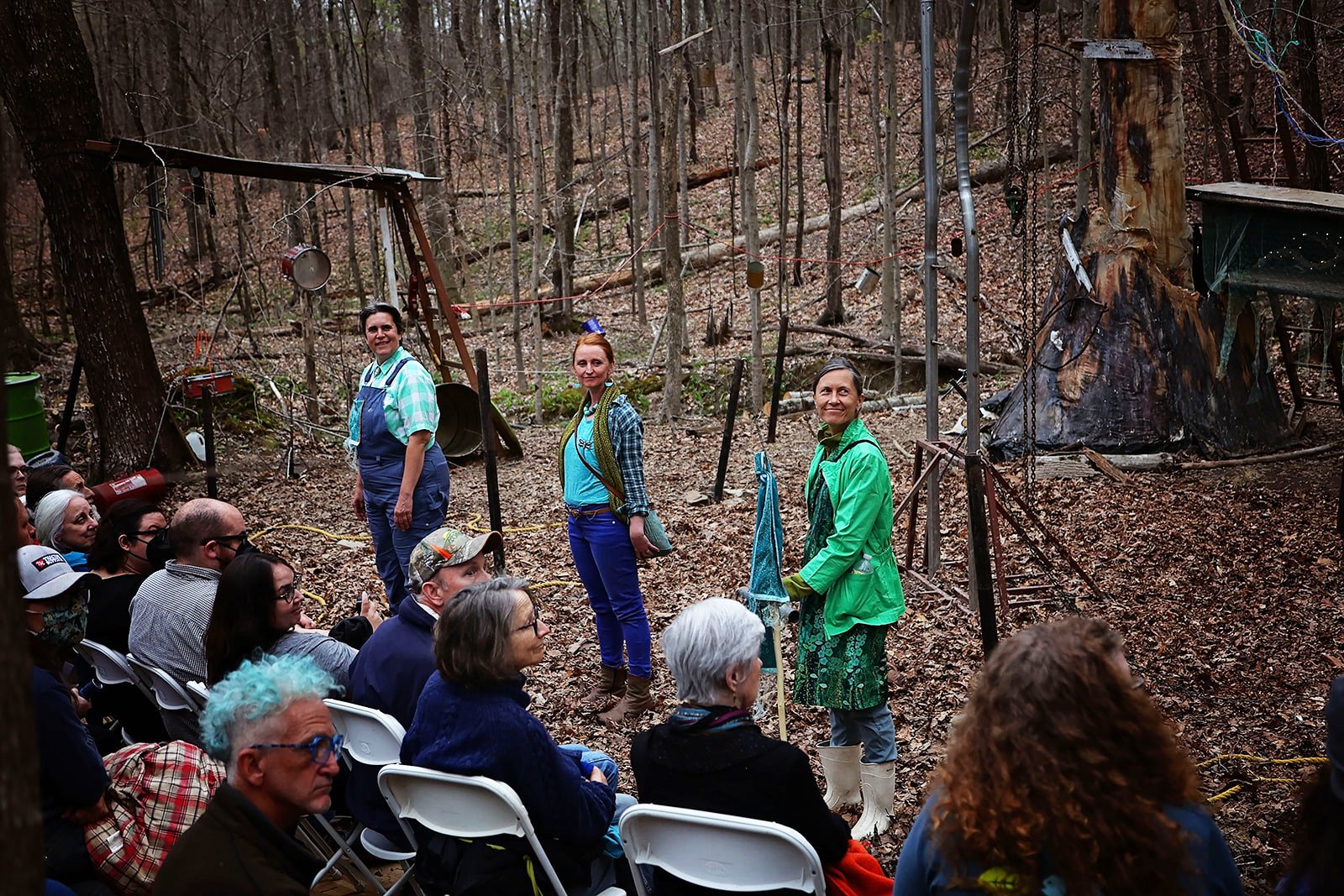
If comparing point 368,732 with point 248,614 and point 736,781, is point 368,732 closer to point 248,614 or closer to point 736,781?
point 248,614

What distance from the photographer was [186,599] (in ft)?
13.1

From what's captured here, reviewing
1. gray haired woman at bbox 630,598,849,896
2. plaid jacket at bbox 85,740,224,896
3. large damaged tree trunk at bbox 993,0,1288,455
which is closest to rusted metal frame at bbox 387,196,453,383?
large damaged tree trunk at bbox 993,0,1288,455

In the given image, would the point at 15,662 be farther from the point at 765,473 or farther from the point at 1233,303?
the point at 1233,303

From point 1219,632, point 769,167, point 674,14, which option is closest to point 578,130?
point 769,167

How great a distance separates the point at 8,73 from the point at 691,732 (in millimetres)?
8883

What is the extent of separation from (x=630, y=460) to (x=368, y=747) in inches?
77.4

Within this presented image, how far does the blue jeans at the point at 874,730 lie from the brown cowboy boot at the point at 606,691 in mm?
1583

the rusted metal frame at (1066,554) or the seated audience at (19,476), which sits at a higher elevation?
the seated audience at (19,476)

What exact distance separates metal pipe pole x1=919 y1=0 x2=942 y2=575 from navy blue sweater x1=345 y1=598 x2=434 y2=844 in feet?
8.99

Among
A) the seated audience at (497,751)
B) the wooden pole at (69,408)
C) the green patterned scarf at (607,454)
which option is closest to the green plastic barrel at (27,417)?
the wooden pole at (69,408)

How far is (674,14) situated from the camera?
34.3ft

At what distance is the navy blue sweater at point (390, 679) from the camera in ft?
11.3

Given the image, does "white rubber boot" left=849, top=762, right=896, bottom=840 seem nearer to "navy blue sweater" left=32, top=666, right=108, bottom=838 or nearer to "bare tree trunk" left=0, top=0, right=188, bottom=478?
"navy blue sweater" left=32, top=666, right=108, bottom=838

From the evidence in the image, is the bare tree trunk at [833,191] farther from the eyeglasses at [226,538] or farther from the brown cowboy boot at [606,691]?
the eyeglasses at [226,538]
